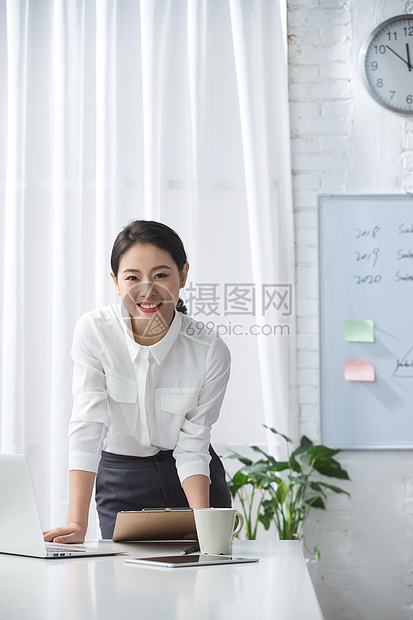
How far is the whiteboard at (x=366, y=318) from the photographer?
2604mm

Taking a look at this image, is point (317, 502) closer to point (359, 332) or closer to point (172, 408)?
point (359, 332)

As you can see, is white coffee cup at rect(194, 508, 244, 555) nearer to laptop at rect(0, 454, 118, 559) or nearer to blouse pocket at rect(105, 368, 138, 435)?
laptop at rect(0, 454, 118, 559)

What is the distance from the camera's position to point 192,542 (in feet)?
4.14

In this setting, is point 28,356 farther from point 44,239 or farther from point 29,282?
point 44,239

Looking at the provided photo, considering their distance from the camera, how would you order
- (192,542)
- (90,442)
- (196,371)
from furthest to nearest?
(196,371)
(90,442)
(192,542)

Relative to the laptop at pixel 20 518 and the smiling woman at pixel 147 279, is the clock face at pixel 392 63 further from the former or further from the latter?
the laptop at pixel 20 518

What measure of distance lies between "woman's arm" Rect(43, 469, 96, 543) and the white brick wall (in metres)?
1.30

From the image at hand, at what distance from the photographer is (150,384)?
65.5 inches

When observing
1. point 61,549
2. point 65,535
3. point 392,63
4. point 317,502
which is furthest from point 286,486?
point 392,63

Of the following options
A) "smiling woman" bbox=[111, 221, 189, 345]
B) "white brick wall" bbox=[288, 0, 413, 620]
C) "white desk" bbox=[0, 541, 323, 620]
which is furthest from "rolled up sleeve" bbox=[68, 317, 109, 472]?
"white brick wall" bbox=[288, 0, 413, 620]

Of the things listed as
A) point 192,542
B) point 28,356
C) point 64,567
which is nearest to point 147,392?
point 192,542

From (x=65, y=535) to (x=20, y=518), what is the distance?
0.21 metres

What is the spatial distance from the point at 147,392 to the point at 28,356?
1094mm

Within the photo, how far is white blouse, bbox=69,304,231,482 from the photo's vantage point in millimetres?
1590
